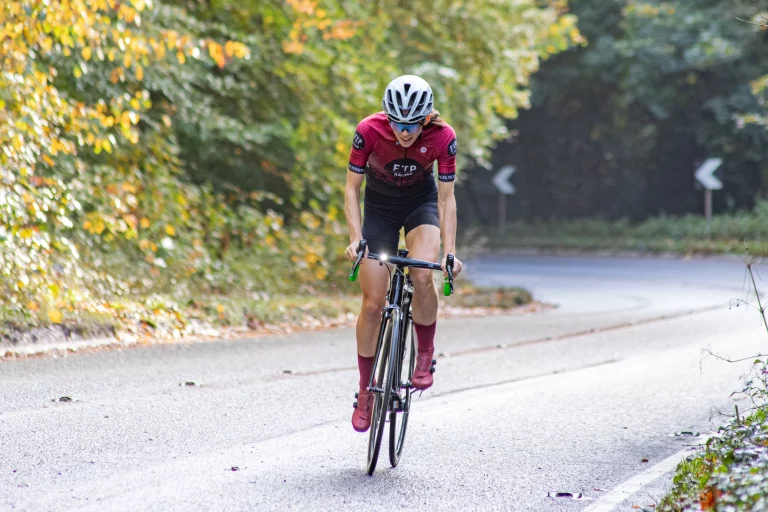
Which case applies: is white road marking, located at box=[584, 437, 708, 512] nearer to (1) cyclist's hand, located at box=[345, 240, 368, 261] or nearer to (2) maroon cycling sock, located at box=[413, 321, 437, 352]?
(2) maroon cycling sock, located at box=[413, 321, 437, 352]

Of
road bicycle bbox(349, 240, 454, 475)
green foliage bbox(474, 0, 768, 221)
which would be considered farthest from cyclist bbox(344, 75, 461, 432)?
green foliage bbox(474, 0, 768, 221)

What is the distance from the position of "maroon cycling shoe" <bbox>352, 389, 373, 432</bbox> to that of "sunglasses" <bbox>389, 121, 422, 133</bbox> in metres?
1.45

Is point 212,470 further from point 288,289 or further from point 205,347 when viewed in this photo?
point 288,289

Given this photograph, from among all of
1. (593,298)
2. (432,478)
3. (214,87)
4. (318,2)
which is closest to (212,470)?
(432,478)

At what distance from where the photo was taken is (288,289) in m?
17.0

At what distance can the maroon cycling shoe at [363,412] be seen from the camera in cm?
613

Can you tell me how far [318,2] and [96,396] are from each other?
1033 cm

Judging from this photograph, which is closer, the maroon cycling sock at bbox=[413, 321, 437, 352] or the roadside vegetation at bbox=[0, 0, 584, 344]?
the maroon cycling sock at bbox=[413, 321, 437, 352]

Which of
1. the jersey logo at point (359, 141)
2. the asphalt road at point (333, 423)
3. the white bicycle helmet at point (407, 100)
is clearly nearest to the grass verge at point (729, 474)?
the asphalt road at point (333, 423)

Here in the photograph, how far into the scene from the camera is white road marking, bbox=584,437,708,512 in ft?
17.9

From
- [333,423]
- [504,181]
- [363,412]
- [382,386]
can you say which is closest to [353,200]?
[382,386]

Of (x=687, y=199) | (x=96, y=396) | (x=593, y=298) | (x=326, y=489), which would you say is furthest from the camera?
(x=687, y=199)

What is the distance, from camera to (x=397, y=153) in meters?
6.19

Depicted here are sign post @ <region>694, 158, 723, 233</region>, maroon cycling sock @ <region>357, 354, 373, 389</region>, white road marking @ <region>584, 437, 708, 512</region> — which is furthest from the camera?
sign post @ <region>694, 158, 723, 233</region>
